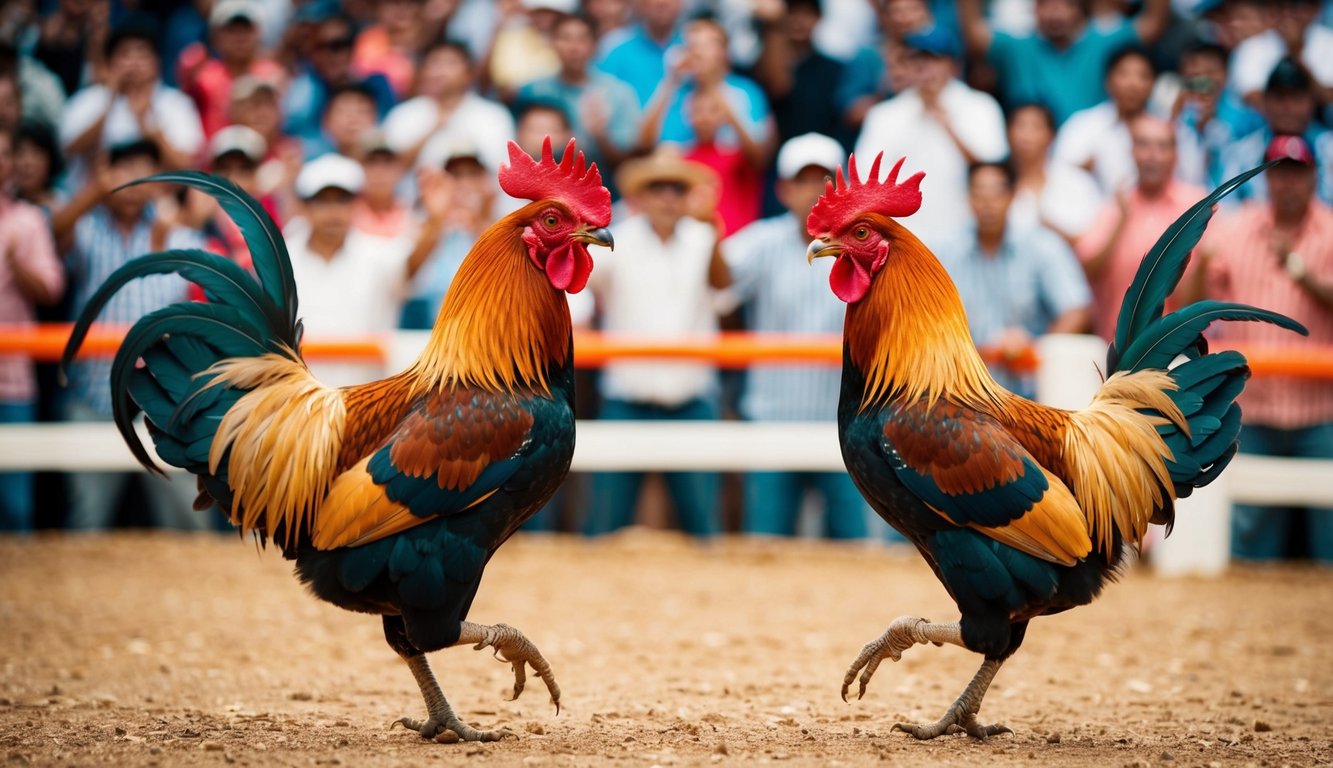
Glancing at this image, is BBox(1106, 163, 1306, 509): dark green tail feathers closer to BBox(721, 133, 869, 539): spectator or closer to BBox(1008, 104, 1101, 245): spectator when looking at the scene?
BBox(721, 133, 869, 539): spectator

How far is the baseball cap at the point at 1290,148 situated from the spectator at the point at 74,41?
25.9 ft

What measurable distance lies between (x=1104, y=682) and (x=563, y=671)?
2242 mm

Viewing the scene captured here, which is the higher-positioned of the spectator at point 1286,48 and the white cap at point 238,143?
the spectator at point 1286,48

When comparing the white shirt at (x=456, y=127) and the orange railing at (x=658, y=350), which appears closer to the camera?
the orange railing at (x=658, y=350)

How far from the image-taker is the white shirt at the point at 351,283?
9.20 m

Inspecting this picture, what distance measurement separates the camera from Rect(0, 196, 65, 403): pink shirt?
29.5 ft

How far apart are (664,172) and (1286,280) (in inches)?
146

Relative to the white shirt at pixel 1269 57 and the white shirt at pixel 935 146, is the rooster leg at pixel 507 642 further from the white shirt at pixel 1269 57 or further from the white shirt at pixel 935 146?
the white shirt at pixel 1269 57

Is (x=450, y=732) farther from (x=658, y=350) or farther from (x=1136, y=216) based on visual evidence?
(x=1136, y=216)

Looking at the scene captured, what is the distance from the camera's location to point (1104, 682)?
20.2ft

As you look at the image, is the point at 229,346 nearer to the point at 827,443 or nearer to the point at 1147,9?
the point at 827,443

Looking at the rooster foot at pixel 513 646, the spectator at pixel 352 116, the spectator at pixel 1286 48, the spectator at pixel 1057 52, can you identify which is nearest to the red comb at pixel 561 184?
the rooster foot at pixel 513 646

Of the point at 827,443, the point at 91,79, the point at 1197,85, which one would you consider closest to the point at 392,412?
the point at 827,443

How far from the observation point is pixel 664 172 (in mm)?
9008
